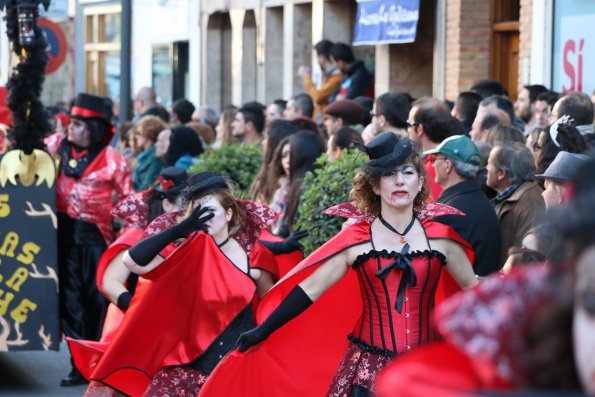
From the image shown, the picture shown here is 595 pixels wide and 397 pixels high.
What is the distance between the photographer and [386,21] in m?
17.3

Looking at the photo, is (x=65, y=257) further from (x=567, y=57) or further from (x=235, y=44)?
(x=235, y=44)

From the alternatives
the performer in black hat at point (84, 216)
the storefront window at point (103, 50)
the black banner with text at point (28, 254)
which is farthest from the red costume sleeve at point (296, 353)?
the storefront window at point (103, 50)

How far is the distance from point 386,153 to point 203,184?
4.03 ft

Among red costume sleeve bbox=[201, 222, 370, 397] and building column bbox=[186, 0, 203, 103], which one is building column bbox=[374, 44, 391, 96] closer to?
building column bbox=[186, 0, 203, 103]

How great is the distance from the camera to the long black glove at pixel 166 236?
6.34 metres

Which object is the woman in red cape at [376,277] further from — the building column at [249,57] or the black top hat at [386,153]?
the building column at [249,57]

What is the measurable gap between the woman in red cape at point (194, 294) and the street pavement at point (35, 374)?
2430mm

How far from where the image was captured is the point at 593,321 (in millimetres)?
1769

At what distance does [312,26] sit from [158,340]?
1526 cm

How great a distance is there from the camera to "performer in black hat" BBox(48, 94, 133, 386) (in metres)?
9.65

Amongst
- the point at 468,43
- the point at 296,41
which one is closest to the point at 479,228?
the point at 468,43

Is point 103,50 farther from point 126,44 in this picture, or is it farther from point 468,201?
point 468,201

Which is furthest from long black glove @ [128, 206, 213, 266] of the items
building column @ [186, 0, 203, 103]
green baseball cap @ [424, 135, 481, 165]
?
building column @ [186, 0, 203, 103]

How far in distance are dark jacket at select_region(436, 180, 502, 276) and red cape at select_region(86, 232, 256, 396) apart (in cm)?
118
